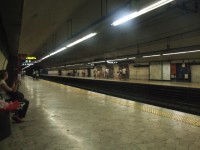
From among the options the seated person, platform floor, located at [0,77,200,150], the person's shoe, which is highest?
the seated person

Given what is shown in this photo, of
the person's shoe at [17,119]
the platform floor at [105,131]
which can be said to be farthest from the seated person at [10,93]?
the platform floor at [105,131]

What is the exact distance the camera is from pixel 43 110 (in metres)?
6.91

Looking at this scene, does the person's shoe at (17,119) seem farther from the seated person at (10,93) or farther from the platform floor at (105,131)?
the platform floor at (105,131)

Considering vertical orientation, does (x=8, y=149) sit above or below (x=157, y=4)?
below

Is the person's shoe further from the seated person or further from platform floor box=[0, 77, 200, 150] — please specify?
platform floor box=[0, 77, 200, 150]

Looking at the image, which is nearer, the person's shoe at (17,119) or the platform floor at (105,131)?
the platform floor at (105,131)

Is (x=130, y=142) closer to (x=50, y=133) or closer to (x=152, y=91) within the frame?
(x=50, y=133)

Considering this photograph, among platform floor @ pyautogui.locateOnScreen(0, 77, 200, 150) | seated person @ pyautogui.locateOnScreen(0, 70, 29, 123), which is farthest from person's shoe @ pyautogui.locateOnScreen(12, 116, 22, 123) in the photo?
platform floor @ pyautogui.locateOnScreen(0, 77, 200, 150)

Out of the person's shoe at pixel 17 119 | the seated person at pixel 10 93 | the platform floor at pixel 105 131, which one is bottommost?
the platform floor at pixel 105 131

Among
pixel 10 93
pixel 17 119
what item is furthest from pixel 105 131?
pixel 10 93

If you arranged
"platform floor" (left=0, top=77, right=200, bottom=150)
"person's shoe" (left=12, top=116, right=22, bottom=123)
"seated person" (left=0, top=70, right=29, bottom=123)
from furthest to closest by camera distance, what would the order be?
"person's shoe" (left=12, top=116, right=22, bottom=123), "seated person" (left=0, top=70, right=29, bottom=123), "platform floor" (left=0, top=77, right=200, bottom=150)

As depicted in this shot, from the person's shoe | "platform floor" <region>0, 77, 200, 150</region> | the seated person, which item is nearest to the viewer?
"platform floor" <region>0, 77, 200, 150</region>

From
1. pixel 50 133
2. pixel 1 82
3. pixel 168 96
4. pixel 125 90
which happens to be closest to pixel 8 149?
pixel 50 133

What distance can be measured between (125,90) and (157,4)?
1684 centimetres
